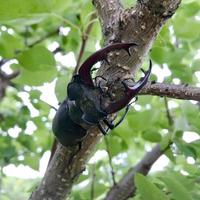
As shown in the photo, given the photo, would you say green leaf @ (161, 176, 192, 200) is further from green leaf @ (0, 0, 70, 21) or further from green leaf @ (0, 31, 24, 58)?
green leaf @ (0, 31, 24, 58)

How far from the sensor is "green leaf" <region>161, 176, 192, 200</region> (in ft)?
2.36

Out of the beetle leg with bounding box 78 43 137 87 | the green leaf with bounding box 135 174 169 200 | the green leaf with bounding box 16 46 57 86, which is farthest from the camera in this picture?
the green leaf with bounding box 16 46 57 86

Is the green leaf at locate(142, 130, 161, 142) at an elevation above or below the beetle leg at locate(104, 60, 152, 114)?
above

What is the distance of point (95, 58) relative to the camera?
0.57 metres

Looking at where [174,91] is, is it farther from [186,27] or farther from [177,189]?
[186,27]

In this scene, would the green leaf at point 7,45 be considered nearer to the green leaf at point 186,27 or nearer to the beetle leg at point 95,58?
the green leaf at point 186,27

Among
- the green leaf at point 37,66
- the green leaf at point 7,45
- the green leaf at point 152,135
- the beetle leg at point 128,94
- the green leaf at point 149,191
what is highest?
the green leaf at point 7,45

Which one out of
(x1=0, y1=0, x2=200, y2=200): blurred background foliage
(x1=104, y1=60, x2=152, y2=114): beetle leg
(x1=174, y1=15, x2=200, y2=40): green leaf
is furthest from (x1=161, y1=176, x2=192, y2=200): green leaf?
(x1=174, y1=15, x2=200, y2=40): green leaf

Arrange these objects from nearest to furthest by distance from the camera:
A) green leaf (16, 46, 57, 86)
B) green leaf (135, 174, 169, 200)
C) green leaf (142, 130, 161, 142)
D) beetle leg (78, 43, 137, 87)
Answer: beetle leg (78, 43, 137, 87), green leaf (135, 174, 169, 200), green leaf (16, 46, 57, 86), green leaf (142, 130, 161, 142)

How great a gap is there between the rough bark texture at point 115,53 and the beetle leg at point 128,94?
0.02m

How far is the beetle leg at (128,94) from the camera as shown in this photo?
0.56 meters

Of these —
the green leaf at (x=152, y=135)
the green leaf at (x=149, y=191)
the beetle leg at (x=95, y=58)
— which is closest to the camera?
the beetle leg at (x=95, y=58)

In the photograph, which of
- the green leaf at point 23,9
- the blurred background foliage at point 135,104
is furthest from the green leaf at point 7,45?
the green leaf at point 23,9

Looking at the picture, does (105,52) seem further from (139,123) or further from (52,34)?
(52,34)
